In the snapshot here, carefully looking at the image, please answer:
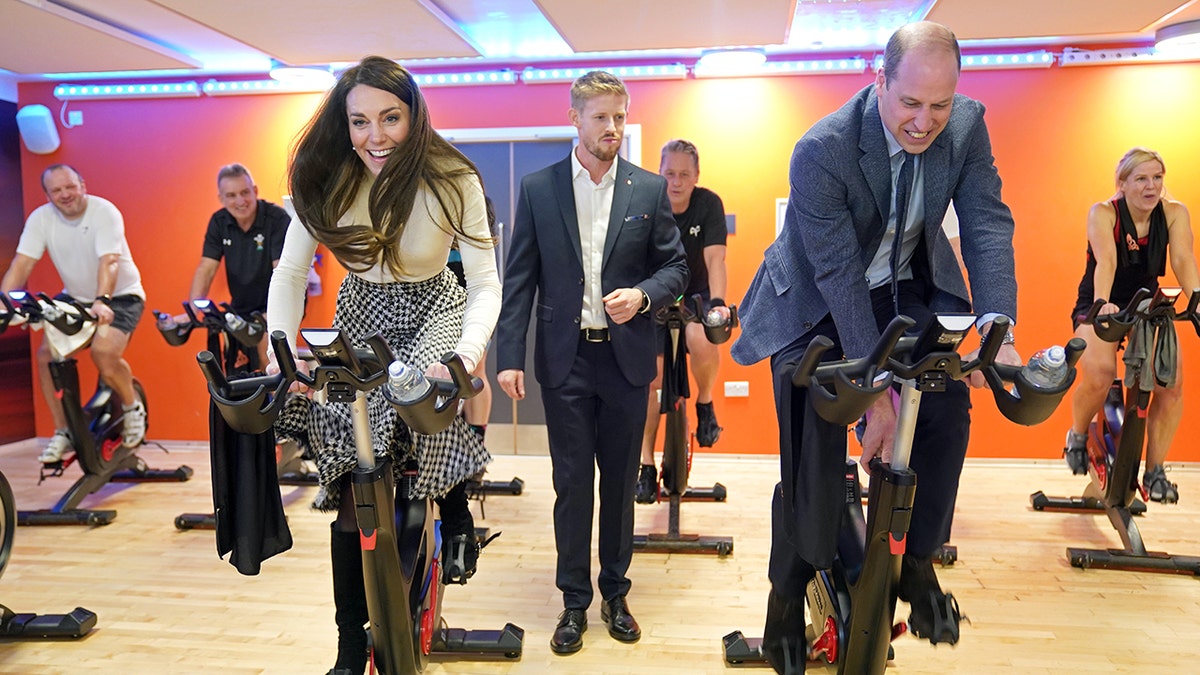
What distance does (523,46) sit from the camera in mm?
5523

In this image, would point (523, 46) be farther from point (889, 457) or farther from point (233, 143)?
point (889, 457)

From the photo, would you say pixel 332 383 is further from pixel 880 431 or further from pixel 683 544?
pixel 683 544

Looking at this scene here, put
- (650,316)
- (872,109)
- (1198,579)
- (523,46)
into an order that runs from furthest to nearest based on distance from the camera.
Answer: (523,46), (1198,579), (650,316), (872,109)

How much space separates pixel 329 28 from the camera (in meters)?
4.68

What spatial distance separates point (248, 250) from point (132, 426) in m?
1.23

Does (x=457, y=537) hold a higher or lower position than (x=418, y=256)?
lower

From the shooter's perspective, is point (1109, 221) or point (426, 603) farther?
point (1109, 221)

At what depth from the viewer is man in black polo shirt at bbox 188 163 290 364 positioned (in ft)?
16.2

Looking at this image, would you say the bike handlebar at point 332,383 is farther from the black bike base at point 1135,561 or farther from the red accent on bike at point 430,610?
the black bike base at point 1135,561

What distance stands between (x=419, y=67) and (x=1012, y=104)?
4063 millimetres

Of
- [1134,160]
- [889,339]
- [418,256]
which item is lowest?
[889,339]

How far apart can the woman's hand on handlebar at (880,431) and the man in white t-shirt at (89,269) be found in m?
4.33

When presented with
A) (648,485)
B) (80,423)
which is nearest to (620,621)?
(648,485)

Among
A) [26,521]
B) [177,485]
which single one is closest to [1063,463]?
[177,485]
